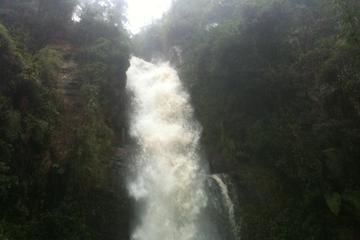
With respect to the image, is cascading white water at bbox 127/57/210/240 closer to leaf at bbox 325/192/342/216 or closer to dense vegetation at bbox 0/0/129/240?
dense vegetation at bbox 0/0/129/240

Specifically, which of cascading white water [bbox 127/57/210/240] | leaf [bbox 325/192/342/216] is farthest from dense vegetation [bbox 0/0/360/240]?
cascading white water [bbox 127/57/210/240]

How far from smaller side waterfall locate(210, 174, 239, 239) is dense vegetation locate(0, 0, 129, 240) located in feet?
12.3

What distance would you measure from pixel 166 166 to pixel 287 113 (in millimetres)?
5470

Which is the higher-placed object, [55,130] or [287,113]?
[287,113]

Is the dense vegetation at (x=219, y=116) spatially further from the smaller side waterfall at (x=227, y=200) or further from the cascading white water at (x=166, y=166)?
the cascading white water at (x=166, y=166)

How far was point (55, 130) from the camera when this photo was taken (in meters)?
12.6

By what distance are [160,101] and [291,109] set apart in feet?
25.3

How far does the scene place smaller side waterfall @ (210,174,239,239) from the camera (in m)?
13.9

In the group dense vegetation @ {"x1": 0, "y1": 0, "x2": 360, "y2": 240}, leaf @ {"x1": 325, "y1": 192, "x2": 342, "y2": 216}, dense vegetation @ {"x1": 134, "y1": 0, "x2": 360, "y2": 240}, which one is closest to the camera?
dense vegetation @ {"x1": 0, "y1": 0, "x2": 360, "y2": 240}

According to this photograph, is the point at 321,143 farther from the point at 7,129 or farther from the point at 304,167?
the point at 7,129

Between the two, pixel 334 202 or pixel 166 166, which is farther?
pixel 166 166

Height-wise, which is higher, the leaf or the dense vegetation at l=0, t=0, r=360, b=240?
the dense vegetation at l=0, t=0, r=360, b=240

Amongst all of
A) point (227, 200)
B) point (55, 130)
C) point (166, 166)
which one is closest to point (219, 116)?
point (166, 166)

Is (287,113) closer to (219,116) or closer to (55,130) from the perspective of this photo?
(219,116)
